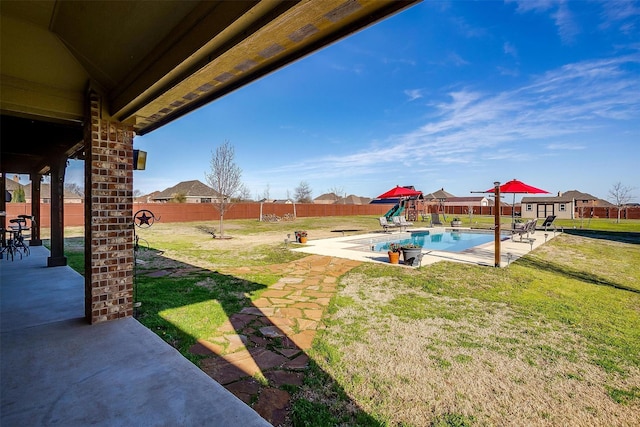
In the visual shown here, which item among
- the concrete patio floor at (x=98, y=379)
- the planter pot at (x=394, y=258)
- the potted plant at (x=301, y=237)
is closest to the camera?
the concrete patio floor at (x=98, y=379)

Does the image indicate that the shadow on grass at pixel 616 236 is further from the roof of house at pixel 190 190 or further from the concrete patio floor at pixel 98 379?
the roof of house at pixel 190 190

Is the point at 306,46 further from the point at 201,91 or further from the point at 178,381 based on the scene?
the point at 178,381

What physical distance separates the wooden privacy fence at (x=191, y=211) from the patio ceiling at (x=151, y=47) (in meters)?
16.8

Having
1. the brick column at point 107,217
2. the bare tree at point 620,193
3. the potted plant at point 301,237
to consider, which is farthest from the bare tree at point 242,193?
the bare tree at point 620,193

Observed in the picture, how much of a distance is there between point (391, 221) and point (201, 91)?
48.8 feet

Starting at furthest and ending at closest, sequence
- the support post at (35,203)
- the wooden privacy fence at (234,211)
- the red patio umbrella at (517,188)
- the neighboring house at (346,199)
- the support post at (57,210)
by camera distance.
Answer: the neighboring house at (346,199) → the wooden privacy fence at (234,211) → the red patio umbrella at (517,188) → the support post at (35,203) → the support post at (57,210)

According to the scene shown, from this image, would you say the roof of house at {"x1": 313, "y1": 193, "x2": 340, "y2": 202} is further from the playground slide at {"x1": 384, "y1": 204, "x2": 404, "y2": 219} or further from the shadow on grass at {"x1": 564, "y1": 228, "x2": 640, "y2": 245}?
the shadow on grass at {"x1": 564, "y1": 228, "x2": 640, "y2": 245}

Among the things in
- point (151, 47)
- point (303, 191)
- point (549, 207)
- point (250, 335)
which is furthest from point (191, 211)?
point (549, 207)

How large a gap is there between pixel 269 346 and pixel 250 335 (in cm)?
36

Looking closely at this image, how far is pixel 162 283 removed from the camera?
563cm

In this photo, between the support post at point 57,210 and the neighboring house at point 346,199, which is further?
the neighboring house at point 346,199

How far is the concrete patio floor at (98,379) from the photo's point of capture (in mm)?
1809

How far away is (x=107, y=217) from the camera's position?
3.30 m

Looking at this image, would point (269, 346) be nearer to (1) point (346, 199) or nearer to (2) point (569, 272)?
(2) point (569, 272)
